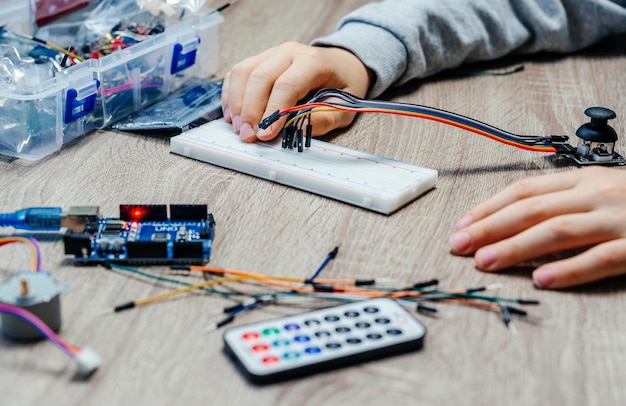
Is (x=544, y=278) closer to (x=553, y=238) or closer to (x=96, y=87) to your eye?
(x=553, y=238)

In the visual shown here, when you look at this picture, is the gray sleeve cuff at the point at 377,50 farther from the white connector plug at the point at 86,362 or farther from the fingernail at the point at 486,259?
the white connector plug at the point at 86,362

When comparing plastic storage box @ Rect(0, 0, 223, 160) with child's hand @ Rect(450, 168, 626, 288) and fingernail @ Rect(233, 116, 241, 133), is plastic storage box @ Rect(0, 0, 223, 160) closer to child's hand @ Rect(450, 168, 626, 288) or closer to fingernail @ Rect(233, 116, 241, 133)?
fingernail @ Rect(233, 116, 241, 133)

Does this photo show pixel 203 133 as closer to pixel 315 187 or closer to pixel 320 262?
pixel 315 187

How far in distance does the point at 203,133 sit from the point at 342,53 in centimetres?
30

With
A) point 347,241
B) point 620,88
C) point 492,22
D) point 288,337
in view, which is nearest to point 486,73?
point 492,22

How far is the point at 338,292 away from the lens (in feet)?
2.37

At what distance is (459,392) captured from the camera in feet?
1.97

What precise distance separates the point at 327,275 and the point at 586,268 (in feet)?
0.83

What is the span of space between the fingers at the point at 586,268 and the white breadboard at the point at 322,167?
0.21m

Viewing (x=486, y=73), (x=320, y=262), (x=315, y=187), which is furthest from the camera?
(x=486, y=73)

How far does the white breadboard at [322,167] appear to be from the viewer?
0.91 m

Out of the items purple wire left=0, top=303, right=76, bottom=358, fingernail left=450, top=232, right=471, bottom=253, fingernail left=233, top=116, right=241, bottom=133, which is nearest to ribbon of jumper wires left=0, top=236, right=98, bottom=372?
purple wire left=0, top=303, right=76, bottom=358

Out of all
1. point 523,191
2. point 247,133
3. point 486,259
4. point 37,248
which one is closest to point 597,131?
Answer: point 523,191

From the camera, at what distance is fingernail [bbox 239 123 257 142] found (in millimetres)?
1038
